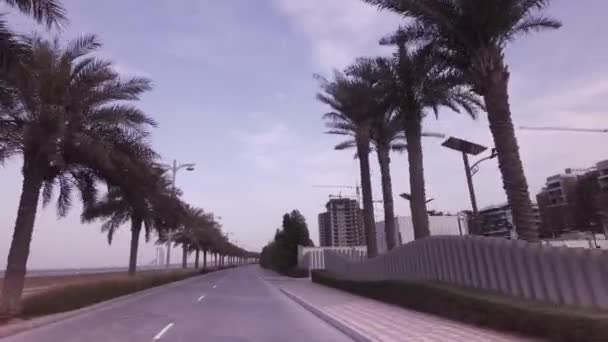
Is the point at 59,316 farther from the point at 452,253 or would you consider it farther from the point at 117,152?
the point at 452,253

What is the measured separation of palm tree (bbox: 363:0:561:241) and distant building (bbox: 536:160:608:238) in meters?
57.3

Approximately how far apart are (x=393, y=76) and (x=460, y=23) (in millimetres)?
6357

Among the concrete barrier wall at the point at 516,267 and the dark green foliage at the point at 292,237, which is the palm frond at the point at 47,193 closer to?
the concrete barrier wall at the point at 516,267

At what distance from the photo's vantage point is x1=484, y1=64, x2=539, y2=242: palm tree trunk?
36.6 feet

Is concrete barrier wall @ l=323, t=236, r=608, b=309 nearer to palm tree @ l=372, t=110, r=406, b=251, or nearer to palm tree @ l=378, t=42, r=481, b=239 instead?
palm tree @ l=378, t=42, r=481, b=239

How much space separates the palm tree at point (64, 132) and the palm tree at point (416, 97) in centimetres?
1042

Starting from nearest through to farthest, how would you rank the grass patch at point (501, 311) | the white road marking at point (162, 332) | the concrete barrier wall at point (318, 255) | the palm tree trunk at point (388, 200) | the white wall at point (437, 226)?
the grass patch at point (501, 311) → the white road marking at point (162, 332) → the palm tree trunk at point (388, 200) → the concrete barrier wall at point (318, 255) → the white wall at point (437, 226)

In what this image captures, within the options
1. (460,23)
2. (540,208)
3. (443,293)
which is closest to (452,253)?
(443,293)

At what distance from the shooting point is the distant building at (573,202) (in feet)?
241

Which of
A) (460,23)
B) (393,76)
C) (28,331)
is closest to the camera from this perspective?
(28,331)

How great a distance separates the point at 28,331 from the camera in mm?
11531

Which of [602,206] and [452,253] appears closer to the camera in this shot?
[452,253]

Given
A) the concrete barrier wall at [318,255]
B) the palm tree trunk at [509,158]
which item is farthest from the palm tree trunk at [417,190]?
the concrete barrier wall at [318,255]

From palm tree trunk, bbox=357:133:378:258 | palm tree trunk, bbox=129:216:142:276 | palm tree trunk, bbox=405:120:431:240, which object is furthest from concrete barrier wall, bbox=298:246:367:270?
palm tree trunk, bbox=129:216:142:276
